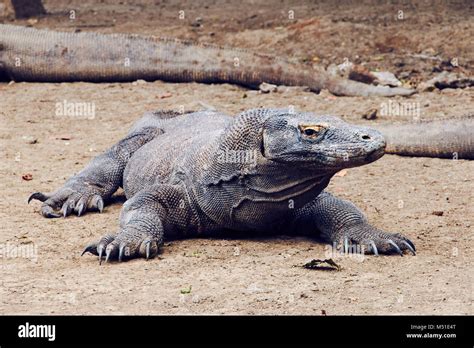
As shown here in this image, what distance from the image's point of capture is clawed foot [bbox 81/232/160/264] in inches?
192

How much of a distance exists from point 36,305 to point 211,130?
1.85 meters

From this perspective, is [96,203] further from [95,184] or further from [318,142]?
[318,142]

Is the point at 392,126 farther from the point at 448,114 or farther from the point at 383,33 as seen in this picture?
the point at 383,33

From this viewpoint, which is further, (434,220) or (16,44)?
(16,44)

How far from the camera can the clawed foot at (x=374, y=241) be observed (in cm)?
501

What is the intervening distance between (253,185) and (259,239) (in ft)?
1.25

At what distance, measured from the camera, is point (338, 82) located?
9547 millimetres

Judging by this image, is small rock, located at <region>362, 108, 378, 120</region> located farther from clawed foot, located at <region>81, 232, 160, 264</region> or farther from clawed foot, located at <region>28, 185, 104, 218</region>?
clawed foot, located at <region>81, 232, 160, 264</region>

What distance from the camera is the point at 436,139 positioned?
7.39 meters

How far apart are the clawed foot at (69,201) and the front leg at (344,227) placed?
1.37 m

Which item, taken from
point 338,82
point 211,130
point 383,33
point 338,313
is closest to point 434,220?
point 211,130

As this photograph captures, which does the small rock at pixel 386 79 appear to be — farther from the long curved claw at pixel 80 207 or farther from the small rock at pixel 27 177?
the long curved claw at pixel 80 207

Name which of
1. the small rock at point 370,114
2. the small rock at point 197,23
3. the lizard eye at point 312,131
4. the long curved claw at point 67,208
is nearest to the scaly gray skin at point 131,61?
the small rock at point 370,114

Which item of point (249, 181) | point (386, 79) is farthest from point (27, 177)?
point (386, 79)
